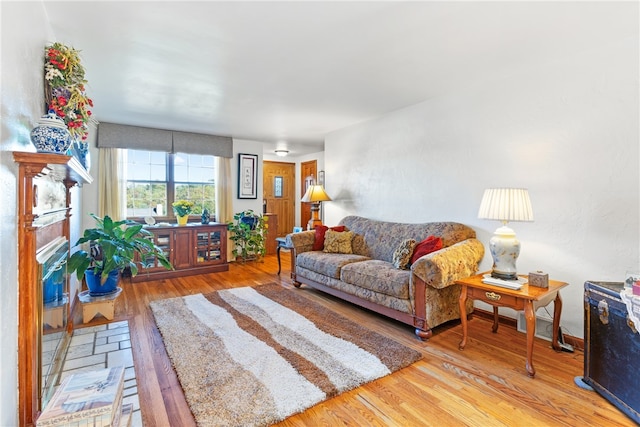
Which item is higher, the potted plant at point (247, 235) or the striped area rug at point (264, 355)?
the potted plant at point (247, 235)

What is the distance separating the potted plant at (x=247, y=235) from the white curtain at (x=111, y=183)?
1.72 metres

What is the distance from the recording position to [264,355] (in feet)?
7.57

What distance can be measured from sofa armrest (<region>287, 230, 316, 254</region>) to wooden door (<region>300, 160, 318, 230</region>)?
3118 mm

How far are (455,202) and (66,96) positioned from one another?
3381mm

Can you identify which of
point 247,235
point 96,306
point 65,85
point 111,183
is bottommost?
point 96,306

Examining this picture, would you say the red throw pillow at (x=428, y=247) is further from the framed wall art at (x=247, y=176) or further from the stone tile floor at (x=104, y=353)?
the framed wall art at (x=247, y=176)

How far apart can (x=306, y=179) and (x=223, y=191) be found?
2405 millimetres

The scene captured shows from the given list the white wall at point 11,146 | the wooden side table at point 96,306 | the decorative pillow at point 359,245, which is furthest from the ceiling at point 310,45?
the wooden side table at point 96,306

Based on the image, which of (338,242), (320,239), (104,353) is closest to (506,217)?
(338,242)

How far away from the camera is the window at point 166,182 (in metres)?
5.00

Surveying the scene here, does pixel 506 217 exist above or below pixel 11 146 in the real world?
below

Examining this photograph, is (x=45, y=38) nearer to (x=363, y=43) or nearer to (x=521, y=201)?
(x=363, y=43)

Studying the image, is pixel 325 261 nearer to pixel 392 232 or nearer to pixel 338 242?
pixel 338 242

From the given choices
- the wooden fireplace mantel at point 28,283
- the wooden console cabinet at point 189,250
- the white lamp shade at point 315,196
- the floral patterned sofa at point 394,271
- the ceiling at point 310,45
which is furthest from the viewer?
the white lamp shade at point 315,196
